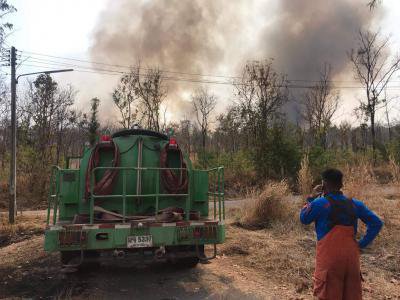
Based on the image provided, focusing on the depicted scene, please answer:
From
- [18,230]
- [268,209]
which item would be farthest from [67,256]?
[18,230]

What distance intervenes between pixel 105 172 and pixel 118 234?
1300 mm

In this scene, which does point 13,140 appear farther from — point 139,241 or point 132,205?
point 139,241

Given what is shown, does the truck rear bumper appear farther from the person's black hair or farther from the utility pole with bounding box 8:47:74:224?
the utility pole with bounding box 8:47:74:224

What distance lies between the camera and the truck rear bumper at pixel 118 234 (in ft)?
18.6

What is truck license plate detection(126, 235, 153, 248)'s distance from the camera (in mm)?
5828

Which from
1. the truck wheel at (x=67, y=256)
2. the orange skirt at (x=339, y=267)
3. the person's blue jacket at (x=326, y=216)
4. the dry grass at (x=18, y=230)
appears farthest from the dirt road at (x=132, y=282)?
the dry grass at (x=18, y=230)

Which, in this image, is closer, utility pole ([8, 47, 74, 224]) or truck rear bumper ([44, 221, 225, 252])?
truck rear bumper ([44, 221, 225, 252])

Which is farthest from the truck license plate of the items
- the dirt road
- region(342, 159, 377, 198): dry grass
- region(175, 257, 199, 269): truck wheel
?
region(342, 159, 377, 198): dry grass

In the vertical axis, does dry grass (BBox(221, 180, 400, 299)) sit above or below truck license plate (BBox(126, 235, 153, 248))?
below

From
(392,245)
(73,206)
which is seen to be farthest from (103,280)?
(392,245)

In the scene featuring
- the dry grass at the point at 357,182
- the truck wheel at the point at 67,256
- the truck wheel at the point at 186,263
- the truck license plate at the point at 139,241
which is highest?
the dry grass at the point at 357,182

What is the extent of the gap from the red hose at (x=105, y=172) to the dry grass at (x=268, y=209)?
533 centimetres

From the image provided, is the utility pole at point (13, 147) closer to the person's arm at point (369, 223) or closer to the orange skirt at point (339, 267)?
the orange skirt at point (339, 267)

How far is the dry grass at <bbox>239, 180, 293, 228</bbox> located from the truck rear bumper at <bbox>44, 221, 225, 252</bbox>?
16.6 ft
